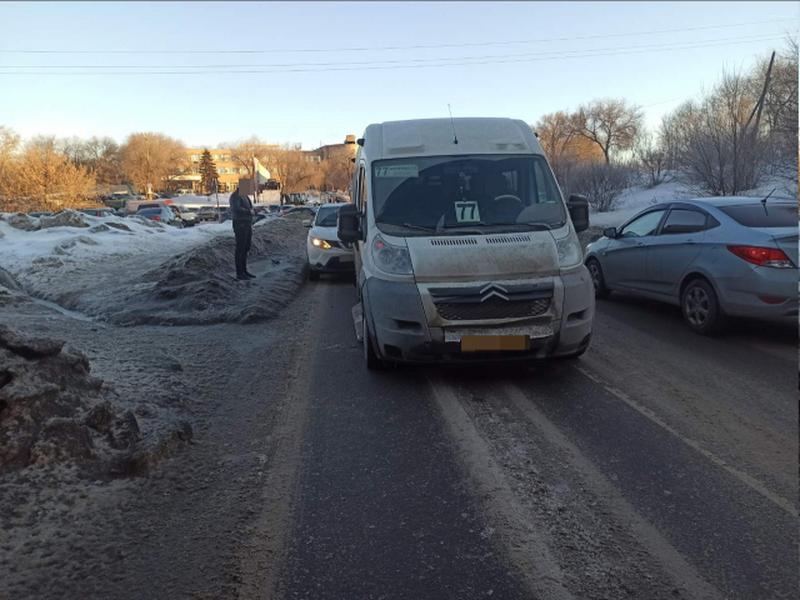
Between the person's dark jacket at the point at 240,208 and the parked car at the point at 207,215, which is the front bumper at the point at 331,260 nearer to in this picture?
the person's dark jacket at the point at 240,208

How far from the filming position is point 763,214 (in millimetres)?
6883

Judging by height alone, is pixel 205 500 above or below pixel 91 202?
below

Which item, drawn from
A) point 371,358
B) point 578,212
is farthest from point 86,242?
point 578,212

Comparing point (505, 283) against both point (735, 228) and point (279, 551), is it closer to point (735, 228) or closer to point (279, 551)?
point (279, 551)

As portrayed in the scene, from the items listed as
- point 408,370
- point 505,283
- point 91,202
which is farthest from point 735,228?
point 91,202

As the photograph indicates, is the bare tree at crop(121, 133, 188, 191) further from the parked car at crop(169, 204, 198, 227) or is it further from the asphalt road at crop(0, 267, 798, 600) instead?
the asphalt road at crop(0, 267, 798, 600)

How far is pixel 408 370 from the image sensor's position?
595cm

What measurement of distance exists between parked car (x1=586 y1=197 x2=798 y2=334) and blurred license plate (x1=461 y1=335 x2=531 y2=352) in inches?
124

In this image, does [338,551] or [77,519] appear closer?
[338,551]

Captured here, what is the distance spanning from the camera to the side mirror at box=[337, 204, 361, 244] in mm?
6180

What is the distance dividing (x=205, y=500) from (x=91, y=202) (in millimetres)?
42470

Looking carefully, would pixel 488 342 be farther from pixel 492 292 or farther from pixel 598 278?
pixel 598 278

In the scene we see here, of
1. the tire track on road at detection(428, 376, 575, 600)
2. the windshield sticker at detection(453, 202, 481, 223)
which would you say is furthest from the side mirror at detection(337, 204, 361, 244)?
the tire track on road at detection(428, 376, 575, 600)

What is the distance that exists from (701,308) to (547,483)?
4588 millimetres
